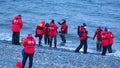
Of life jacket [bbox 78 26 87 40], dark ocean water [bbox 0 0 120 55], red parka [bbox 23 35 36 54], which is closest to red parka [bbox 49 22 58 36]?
life jacket [bbox 78 26 87 40]

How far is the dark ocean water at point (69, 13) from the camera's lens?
44.2 metres

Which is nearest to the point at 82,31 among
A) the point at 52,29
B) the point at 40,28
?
the point at 52,29

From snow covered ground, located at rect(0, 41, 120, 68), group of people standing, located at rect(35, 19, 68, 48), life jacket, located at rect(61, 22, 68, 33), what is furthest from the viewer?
life jacket, located at rect(61, 22, 68, 33)

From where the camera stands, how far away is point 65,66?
20.3 metres

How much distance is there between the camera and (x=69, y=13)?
192 feet

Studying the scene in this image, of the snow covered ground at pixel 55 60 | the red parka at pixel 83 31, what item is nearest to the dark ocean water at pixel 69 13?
the red parka at pixel 83 31

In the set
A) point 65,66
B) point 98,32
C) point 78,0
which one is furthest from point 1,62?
point 78,0

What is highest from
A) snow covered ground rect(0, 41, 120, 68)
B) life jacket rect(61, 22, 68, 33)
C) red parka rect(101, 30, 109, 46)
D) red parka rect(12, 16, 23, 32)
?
red parka rect(12, 16, 23, 32)

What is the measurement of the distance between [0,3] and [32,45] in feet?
155

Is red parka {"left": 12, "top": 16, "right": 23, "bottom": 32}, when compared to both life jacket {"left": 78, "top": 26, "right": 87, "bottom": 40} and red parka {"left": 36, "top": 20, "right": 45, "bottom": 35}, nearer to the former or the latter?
red parka {"left": 36, "top": 20, "right": 45, "bottom": 35}

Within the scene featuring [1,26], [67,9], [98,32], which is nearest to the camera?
[98,32]

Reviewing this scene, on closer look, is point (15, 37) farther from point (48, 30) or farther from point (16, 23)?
point (48, 30)

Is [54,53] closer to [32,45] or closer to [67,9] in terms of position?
[32,45]

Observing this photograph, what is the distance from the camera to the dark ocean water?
44156 mm
